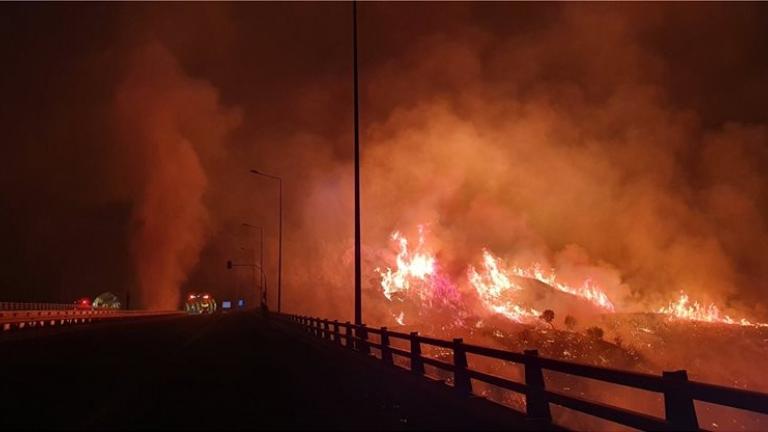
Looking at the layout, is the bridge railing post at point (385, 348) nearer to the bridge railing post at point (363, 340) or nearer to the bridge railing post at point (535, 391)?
the bridge railing post at point (363, 340)

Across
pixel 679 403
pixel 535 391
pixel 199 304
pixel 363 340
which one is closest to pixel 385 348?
pixel 363 340

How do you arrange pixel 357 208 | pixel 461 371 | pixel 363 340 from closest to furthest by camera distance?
pixel 461 371, pixel 363 340, pixel 357 208

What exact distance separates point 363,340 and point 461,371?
970 cm

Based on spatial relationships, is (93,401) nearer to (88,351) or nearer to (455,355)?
(455,355)

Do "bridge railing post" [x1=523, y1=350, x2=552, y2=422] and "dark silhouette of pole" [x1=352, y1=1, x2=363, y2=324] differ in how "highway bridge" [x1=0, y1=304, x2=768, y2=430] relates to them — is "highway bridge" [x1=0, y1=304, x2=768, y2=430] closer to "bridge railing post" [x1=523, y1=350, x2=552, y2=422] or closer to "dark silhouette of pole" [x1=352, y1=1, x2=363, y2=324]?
"bridge railing post" [x1=523, y1=350, x2=552, y2=422]

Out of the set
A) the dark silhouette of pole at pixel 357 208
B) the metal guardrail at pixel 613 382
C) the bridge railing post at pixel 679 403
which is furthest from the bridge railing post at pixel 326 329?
the bridge railing post at pixel 679 403

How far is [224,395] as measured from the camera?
1239cm

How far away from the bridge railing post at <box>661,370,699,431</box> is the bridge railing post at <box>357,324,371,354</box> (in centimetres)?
1508

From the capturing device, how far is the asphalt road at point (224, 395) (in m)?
9.75

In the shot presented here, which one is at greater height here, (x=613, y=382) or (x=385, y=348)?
(x=613, y=382)

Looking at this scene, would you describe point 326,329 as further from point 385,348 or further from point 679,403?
point 679,403

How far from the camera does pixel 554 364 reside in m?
9.17

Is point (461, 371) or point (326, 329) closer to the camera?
point (461, 371)

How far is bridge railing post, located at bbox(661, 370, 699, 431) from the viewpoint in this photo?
6453 mm
